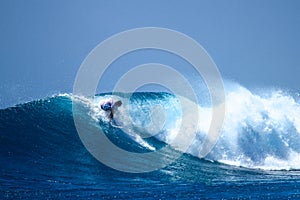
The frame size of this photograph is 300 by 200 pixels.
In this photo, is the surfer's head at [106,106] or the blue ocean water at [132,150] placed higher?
the surfer's head at [106,106]

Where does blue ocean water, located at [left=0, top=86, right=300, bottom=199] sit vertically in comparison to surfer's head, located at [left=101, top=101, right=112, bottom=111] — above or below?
below

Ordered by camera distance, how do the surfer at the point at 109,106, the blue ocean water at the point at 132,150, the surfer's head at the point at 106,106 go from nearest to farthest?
the blue ocean water at the point at 132,150
the surfer at the point at 109,106
the surfer's head at the point at 106,106

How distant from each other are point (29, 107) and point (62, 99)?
2659 mm

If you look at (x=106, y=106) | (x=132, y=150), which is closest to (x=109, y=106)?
(x=106, y=106)

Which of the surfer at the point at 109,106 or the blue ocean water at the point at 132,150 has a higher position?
the surfer at the point at 109,106

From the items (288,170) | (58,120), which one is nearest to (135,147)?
(58,120)

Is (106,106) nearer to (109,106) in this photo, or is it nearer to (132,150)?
(109,106)

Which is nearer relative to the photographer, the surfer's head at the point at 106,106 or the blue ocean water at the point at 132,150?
the blue ocean water at the point at 132,150

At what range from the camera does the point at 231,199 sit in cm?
804

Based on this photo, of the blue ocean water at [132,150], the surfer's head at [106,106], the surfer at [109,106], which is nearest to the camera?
the blue ocean water at [132,150]

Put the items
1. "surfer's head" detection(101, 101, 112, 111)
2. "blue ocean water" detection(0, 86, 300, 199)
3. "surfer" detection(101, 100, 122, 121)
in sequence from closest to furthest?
"blue ocean water" detection(0, 86, 300, 199)
"surfer" detection(101, 100, 122, 121)
"surfer's head" detection(101, 101, 112, 111)

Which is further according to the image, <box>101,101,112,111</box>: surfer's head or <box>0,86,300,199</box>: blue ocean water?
<box>101,101,112,111</box>: surfer's head

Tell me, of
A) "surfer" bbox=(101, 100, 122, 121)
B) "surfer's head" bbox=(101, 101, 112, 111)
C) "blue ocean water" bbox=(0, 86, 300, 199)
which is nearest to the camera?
"blue ocean water" bbox=(0, 86, 300, 199)

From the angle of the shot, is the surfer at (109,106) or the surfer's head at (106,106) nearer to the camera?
the surfer at (109,106)
